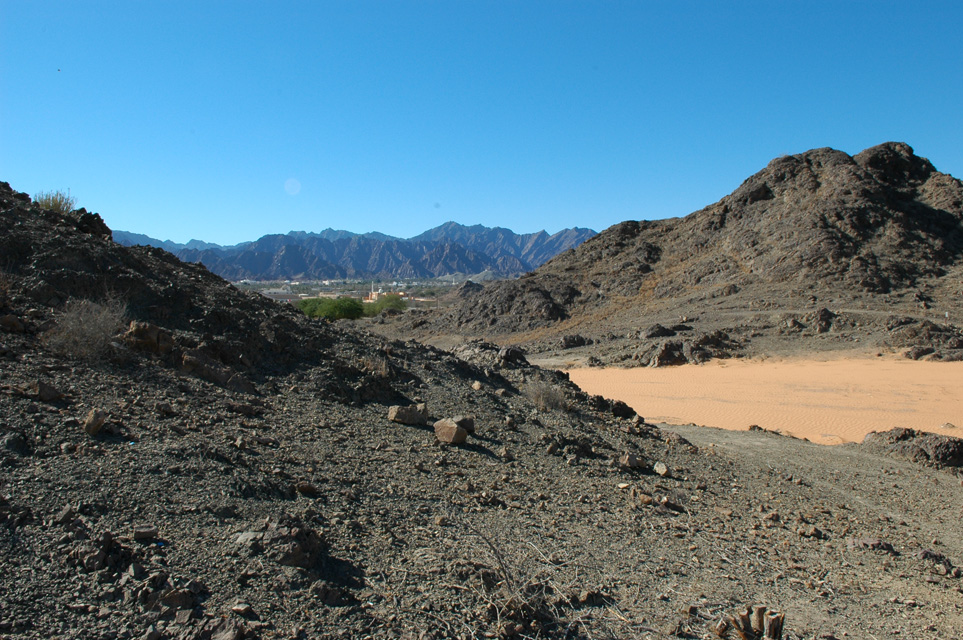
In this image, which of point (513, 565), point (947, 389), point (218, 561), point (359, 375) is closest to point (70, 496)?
point (218, 561)

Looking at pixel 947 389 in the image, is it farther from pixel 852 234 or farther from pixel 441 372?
pixel 852 234

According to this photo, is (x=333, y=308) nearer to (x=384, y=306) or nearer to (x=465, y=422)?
(x=384, y=306)

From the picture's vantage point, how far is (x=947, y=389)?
17.6m

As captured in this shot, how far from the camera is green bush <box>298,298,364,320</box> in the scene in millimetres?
47344

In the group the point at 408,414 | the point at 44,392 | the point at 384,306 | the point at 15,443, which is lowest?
the point at 408,414

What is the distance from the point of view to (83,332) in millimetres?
5758

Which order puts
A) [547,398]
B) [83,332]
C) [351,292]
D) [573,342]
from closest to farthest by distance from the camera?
1. [83,332]
2. [547,398]
3. [573,342]
4. [351,292]

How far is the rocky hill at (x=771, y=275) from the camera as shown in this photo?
88.0 feet

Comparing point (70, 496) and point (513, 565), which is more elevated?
point (70, 496)

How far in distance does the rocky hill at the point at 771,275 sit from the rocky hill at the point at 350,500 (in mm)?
18162

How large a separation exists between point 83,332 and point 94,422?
1.80 metres

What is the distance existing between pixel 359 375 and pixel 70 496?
4191mm

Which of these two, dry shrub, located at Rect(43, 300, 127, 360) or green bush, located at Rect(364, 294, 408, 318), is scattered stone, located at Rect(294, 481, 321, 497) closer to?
dry shrub, located at Rect(43, 300, 127, 360)

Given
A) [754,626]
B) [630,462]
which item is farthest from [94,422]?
[630,462]
